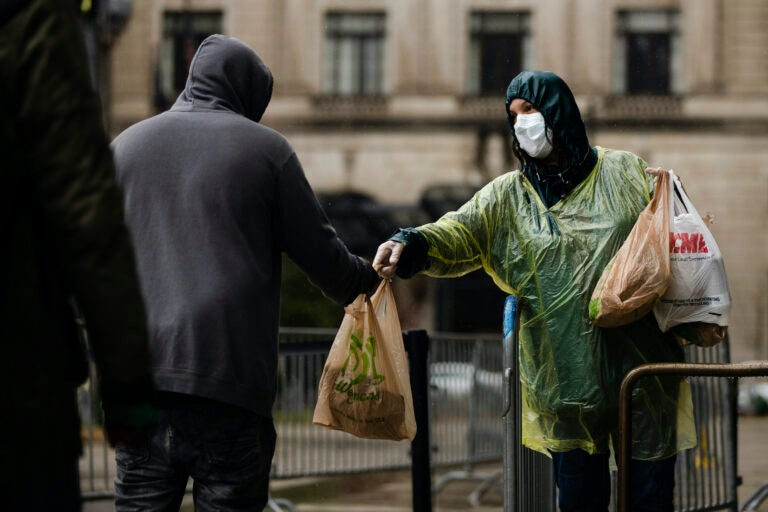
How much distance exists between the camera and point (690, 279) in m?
4.14

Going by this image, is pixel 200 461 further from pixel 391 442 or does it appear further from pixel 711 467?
pixel 391 442

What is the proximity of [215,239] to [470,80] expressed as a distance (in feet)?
73.0

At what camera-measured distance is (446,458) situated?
31.8ft

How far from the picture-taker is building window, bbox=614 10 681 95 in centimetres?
2495

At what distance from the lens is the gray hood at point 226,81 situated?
354cm

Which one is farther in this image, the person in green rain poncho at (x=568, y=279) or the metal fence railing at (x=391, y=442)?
the metal fence railing at (x=391, y=442)

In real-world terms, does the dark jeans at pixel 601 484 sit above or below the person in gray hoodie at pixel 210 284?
below

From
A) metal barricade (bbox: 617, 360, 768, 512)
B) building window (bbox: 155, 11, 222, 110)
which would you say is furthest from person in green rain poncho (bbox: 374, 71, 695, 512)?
building window (bbox: 155, 11, 222, 110)

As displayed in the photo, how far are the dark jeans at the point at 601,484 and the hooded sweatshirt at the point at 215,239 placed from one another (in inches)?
45.2

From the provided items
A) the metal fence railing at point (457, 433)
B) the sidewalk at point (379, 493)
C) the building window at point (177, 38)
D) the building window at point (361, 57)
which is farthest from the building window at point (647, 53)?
the metal fence railing at point (457, 433)

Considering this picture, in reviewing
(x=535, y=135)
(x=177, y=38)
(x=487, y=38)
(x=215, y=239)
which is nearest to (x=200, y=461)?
(x=215, y=239)

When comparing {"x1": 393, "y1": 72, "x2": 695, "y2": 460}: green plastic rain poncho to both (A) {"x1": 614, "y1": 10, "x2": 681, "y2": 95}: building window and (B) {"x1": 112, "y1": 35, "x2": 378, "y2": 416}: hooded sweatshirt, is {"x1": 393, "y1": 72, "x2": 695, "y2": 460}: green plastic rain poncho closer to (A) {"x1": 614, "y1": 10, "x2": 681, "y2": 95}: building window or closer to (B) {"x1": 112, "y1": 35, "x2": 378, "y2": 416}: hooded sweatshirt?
(B) {"x1": 112, "y1": 35, "x2": 378, "y2": 416}: hooded sweatshirt

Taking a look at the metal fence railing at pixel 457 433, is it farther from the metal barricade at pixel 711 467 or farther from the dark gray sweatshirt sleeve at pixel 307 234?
the dark gray sweatshirt sleeve at pixel 307 234

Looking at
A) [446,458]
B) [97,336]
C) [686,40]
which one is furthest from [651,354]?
[686,40]
